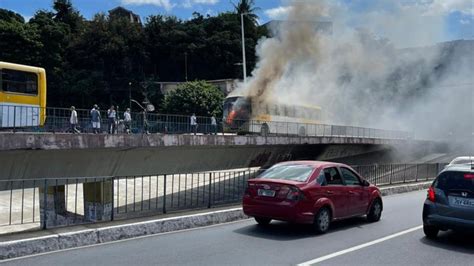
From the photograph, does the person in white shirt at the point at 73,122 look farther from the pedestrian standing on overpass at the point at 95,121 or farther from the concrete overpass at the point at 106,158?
the concrete overpass at the point at 106,158

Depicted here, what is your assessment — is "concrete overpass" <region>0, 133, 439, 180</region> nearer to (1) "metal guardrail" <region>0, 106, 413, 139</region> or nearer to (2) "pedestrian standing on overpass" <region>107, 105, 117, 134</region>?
(1) "metal guardrail" <region>0, 106, 413, 139</region>

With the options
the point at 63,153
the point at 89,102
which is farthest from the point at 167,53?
the point at 63,153

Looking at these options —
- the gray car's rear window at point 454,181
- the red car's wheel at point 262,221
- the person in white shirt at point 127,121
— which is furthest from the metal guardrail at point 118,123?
the gray car's rear window at point 454,181

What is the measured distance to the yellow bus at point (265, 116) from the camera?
28720 millimetres

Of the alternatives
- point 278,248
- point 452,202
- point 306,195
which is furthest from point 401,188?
point 278,248

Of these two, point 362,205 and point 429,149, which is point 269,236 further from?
point 429,149

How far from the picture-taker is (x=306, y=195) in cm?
922

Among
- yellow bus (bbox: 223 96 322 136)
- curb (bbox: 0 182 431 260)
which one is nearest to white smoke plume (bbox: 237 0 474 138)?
yellow bus (bbox: 223 96 322 136)

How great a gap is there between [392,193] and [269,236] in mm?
11101

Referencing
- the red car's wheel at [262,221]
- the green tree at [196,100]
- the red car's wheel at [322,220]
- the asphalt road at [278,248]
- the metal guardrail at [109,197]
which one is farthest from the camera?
the green tree at [196,100]

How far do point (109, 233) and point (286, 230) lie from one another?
11.9ft

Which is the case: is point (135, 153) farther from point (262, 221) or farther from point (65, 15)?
point (65, 15)

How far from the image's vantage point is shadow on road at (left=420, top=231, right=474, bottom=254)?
8.57m

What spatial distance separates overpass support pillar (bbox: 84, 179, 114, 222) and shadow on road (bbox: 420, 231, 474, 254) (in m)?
7.77
